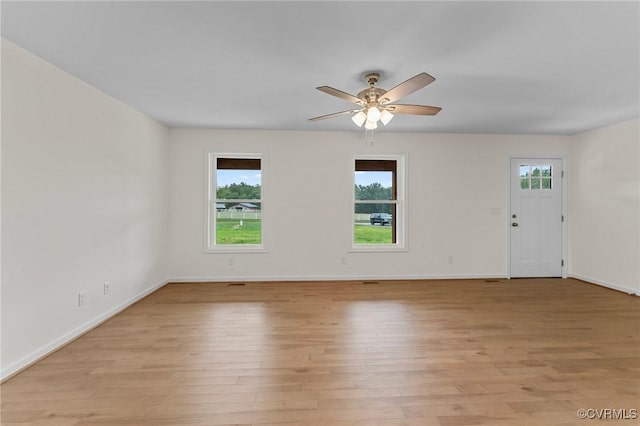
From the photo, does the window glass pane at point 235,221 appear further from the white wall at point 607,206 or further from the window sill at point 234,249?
the white wall at point 607,206

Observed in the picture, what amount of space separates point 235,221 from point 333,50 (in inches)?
129

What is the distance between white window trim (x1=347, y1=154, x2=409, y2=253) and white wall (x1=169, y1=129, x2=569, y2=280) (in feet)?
0.24

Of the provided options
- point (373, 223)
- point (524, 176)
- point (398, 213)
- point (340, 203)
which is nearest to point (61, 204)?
point (340, 203)

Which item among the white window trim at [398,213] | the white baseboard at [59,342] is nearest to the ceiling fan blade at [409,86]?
the white window trim at [398,213]

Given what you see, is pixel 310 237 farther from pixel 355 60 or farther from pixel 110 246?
pixel 355 60

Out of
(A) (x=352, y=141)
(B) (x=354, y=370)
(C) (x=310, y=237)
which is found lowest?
(B) (x=354, y=370)

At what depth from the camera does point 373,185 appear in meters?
5.01

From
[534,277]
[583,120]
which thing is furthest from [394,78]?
[534,277]

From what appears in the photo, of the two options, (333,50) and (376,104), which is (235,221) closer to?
(376,104)

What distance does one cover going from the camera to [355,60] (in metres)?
2.32

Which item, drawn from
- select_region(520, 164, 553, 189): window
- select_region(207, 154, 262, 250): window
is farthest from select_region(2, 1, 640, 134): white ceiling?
select_region(520, 164, 553, 189): window

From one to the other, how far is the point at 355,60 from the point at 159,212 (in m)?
3.47

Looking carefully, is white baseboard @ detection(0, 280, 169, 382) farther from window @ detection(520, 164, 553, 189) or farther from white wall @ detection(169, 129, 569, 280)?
window @ detection(520, 164, 553, 189)

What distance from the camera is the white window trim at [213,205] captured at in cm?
460
